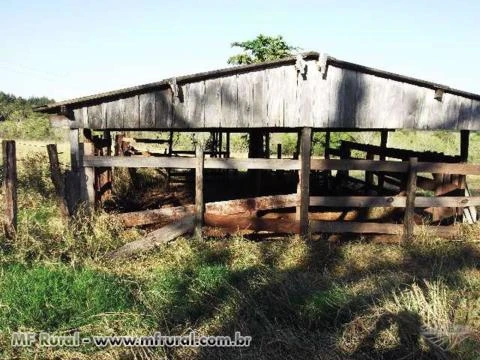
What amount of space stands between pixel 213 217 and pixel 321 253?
2021mm

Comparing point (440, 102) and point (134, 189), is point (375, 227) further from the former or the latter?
point (134, 189)

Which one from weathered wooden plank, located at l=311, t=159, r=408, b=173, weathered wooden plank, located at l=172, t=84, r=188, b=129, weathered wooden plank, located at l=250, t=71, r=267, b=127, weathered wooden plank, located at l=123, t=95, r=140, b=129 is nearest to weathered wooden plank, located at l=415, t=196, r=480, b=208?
weathered wooden plank, located at l=311, t=159, r=408, b=173

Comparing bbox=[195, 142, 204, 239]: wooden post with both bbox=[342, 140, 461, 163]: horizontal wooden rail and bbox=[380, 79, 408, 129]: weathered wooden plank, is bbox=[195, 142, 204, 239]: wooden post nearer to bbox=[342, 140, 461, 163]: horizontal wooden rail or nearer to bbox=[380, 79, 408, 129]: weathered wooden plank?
bbox=[380, 79, 408, 129]: weathered wooden plank

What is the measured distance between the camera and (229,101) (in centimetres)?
834

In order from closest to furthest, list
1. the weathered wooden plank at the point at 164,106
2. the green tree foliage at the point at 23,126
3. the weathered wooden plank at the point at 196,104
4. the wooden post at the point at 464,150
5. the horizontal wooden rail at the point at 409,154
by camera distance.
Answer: the weathered wooden plank at the point at 164,106 → the weathered wooden plank at the point at 196,104 → the wooden post at the point at 464,150 → the horizontal wooden rail at the point at 409,154 → the green tree foliage at the point at 23,126

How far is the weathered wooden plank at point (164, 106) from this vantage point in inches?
316

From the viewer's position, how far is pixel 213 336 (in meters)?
4.73

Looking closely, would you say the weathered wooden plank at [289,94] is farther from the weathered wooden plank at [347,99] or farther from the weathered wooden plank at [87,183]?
the weathered wooden plank at [87,183]

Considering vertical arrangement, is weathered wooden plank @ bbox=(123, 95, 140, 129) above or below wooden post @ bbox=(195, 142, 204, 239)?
above

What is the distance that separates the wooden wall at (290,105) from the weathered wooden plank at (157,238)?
1.76 meters

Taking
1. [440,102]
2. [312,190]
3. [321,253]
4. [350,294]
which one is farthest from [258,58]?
[350,294]

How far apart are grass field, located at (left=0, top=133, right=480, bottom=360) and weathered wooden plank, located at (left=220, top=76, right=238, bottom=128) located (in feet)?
7.41

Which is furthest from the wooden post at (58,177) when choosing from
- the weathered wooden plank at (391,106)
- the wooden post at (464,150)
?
the wooden post at (464,150)

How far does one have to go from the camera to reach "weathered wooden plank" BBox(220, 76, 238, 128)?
8.28 metres
